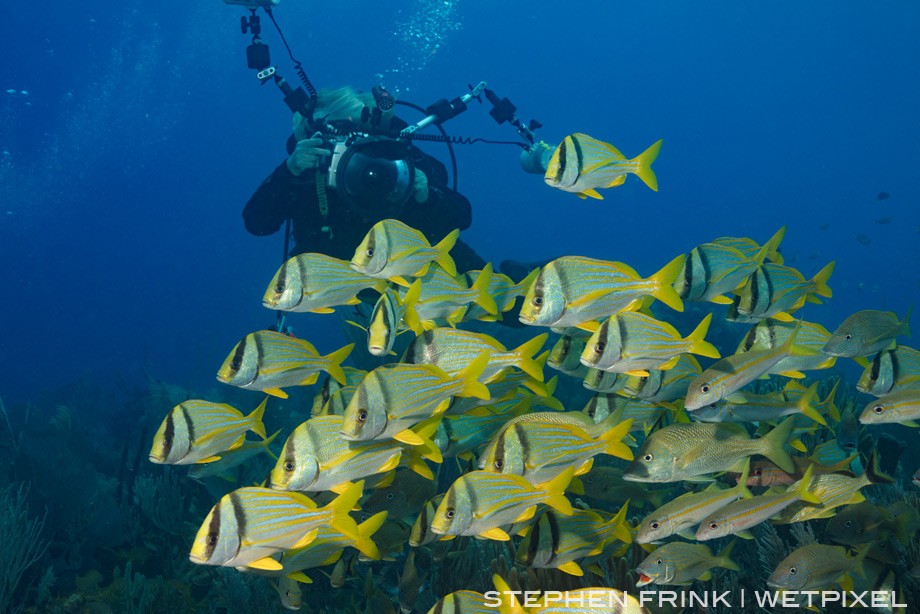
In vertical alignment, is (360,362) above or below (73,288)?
below

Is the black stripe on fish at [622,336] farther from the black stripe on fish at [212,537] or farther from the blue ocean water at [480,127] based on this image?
the blue ocean water at [480,127]

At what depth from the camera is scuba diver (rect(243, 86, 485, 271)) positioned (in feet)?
17.4

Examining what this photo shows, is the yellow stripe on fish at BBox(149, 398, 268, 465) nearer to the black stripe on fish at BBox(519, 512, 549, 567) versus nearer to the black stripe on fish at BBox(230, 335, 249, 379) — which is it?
the black stripe on fish at BBox(230, 335, 249, 379)

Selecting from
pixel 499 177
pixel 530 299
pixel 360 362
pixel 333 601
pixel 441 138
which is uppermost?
pixel 499 177

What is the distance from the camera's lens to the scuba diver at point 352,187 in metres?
5.31

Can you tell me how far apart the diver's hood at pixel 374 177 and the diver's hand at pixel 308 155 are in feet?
1.21

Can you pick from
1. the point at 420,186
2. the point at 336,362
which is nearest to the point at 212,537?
the point at 336,362

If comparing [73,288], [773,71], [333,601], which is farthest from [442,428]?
[773,71]

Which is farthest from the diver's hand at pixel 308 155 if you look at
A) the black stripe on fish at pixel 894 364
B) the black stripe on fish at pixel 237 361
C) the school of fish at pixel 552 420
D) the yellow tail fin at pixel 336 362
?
the black stripe on fish at pixel 894 364

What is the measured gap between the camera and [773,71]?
11962 centimetres

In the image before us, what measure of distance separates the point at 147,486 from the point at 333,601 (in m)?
3.54

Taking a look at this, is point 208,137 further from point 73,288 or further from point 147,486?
point 147,486

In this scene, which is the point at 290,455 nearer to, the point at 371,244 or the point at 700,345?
the point at 371,244

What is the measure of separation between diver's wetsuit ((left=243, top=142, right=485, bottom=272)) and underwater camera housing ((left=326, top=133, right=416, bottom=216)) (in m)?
0.23
